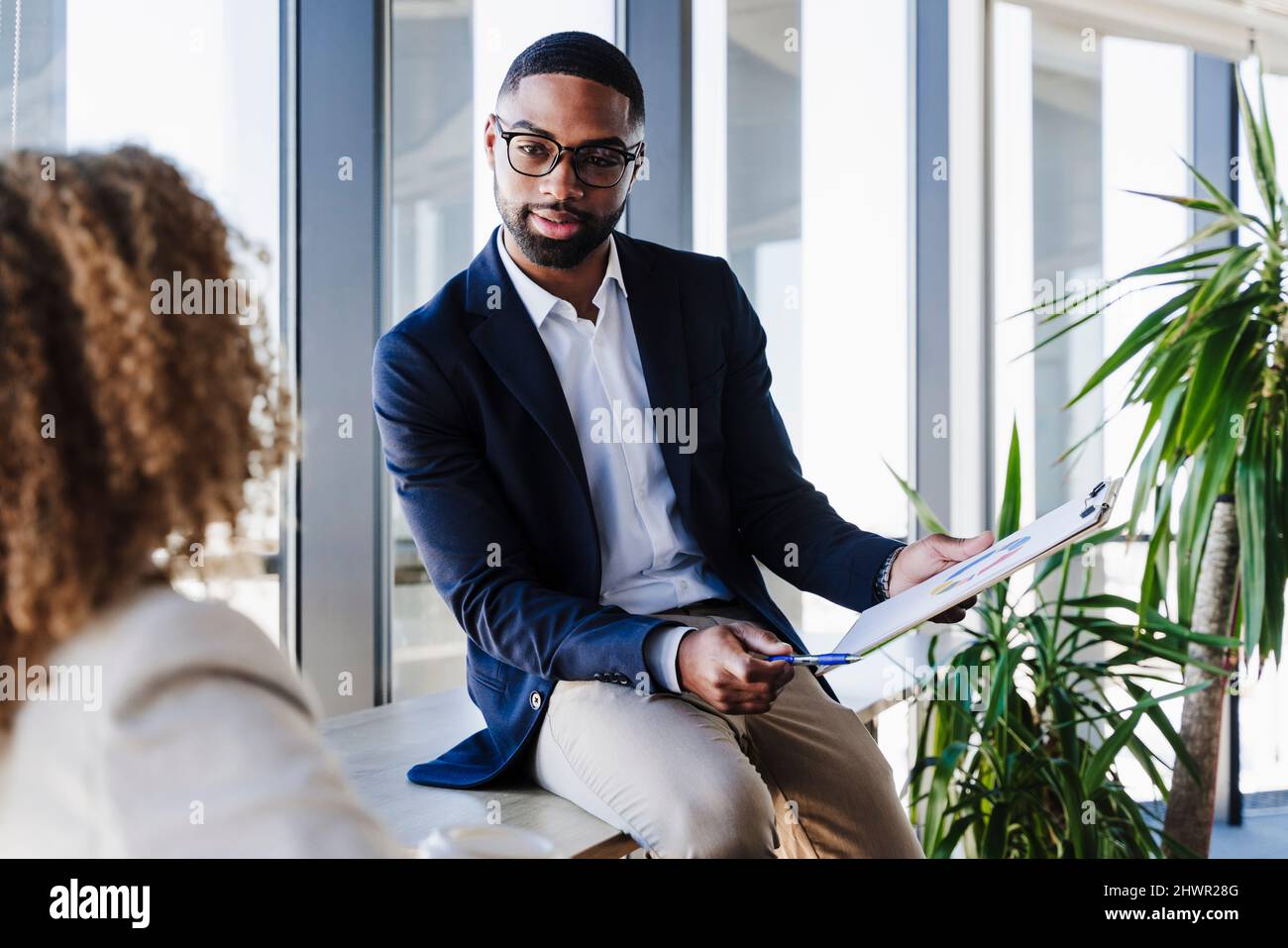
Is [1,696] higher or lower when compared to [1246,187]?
lower

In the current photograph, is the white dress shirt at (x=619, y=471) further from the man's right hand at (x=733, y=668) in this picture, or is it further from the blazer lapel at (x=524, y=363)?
the man's right hand at (x=733, y=668)

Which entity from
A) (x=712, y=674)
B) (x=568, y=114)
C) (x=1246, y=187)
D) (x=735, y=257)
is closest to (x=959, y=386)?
(x=735, y=257)

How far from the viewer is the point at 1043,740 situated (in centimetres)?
220

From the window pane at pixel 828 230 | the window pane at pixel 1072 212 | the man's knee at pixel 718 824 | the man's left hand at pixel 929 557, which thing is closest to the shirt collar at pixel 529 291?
the man's left hand at pixel 929 557

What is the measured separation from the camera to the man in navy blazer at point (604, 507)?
130 centimetres

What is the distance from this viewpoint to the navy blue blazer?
4.50 feet

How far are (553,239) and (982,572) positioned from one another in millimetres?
808

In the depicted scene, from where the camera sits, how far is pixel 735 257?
2.88m

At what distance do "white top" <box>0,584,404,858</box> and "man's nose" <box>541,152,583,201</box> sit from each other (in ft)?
3.57

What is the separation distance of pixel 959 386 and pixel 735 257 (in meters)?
0.89

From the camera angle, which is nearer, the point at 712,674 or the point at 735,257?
the point at 712,674

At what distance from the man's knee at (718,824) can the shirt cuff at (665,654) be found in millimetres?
137
